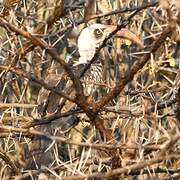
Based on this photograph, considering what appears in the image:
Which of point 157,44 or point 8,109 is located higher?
point 157,44

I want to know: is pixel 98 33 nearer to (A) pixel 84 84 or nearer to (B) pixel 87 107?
(A) pixel 84 84

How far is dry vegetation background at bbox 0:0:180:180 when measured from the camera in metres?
2.18

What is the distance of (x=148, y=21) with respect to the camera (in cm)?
455

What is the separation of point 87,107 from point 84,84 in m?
1.05

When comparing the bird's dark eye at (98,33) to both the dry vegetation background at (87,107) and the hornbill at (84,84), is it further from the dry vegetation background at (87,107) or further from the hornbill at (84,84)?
the dry vegetation background at (87,107)

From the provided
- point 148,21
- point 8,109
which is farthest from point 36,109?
point 148,21

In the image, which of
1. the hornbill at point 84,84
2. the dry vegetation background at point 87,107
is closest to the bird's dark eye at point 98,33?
the hornbill at point 84,84

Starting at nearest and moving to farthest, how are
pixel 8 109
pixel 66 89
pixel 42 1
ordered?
pixel 66 89
pixel 8 109
pixel 42 1

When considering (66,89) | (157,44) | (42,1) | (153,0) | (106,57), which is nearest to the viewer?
(157,44)

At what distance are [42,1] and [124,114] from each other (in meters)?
1.74

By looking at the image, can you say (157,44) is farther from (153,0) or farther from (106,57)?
(106,57)

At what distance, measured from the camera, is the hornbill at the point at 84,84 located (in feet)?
9.70

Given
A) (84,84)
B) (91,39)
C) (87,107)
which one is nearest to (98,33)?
(91,39)

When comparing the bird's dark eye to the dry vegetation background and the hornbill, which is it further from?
the dry vegetation background
